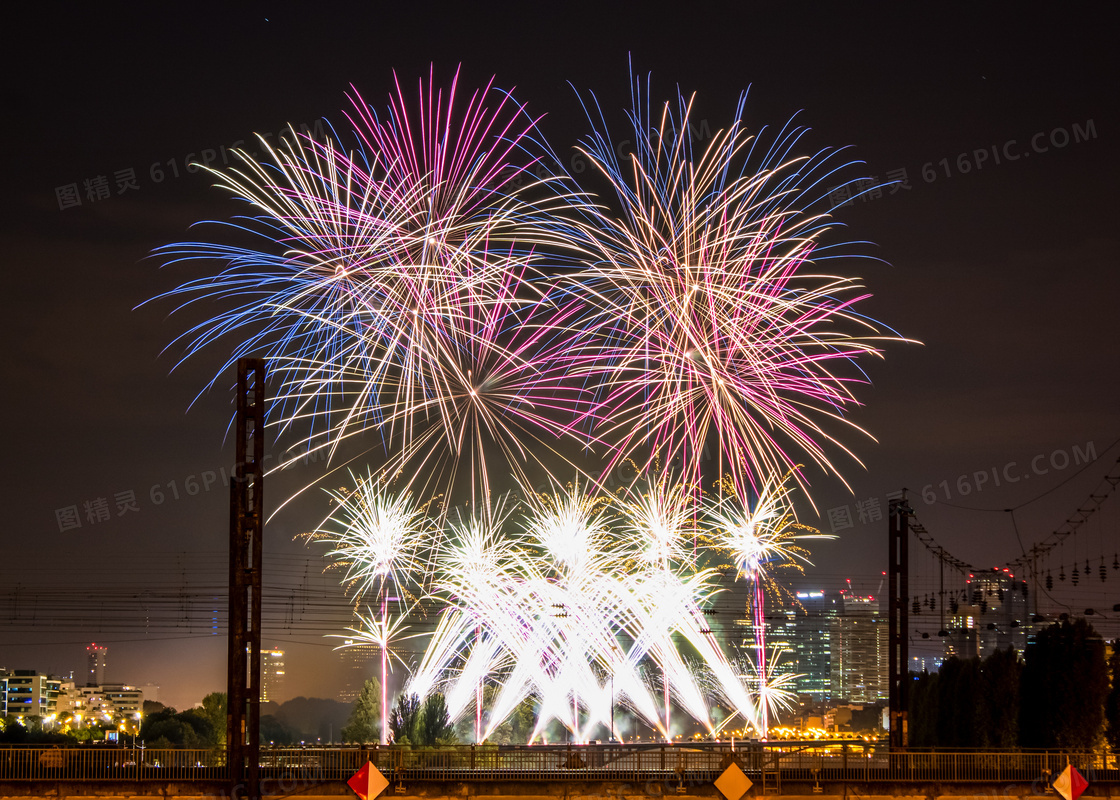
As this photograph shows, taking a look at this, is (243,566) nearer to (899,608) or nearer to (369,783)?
(369,783)

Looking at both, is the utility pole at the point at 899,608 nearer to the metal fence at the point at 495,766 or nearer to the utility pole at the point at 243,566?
the metal fence at the point at 495,766

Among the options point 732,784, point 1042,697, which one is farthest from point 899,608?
point 732,784

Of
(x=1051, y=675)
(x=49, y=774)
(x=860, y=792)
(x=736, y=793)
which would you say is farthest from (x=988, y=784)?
(x=49, y=774)

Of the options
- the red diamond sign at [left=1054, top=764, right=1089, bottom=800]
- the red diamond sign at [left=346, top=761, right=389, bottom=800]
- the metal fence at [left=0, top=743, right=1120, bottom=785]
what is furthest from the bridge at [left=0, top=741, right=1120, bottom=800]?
the red diamond sign at [left=1054, top=764, right=1089, bottom=800]

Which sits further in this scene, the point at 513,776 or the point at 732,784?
the point at 513,776

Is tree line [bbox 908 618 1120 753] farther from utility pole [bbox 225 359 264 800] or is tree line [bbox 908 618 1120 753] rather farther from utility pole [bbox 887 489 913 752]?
utility pole [bbox 225 359 264 800]

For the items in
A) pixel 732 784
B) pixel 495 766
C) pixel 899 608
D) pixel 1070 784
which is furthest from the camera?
pixel 899 608

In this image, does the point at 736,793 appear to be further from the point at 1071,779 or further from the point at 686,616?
the point at 686,616
